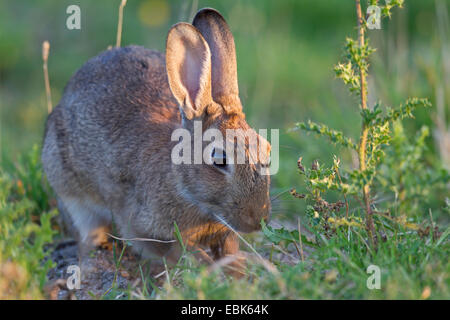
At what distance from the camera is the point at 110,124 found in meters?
4.88

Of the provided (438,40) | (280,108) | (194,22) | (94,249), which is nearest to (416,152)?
(194,22)

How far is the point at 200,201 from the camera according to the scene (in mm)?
3965

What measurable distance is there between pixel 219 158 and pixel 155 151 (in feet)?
2.49

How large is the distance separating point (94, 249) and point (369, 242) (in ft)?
7.57

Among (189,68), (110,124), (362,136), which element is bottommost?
(362,136)

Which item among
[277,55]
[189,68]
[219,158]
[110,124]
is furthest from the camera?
[277,55]

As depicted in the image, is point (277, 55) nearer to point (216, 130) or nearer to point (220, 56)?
point (220, 56)

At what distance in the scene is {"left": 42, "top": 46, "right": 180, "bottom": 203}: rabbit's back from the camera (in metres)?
4.61

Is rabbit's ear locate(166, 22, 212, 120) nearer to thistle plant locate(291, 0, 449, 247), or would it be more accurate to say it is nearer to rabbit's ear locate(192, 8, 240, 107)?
rabbit's ear locate(192, 8, 240, 107)

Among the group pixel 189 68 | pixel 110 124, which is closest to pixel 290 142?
pixel 110 124

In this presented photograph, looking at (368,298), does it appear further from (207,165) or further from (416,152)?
(207,165)

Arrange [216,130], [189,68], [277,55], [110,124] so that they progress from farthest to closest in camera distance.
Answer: [277,55]
[110,124]
[189,68]
[216,130]

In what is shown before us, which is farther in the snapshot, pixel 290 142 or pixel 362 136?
pixel 290 142

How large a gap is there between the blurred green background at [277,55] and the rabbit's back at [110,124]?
1050 mm
